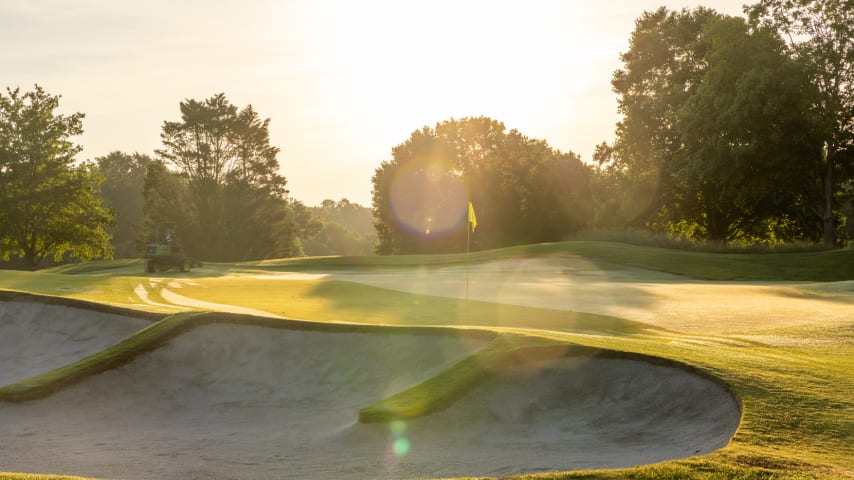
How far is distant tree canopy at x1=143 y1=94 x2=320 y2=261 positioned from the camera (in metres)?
77.7

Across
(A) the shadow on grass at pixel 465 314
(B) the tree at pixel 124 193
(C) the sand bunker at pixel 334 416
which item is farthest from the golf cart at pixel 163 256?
(B) the tree at pixel 124 193

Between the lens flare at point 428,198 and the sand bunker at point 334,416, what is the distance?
199 feet

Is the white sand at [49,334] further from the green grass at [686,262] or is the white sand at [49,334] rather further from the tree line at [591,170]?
the green grass at [686,262]

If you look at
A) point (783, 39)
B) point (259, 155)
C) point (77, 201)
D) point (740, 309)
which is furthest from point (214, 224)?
point (740, 309)

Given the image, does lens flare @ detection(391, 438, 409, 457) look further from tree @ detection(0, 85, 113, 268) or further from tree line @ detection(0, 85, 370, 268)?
tree @ detection(0, 85, 113, 268)

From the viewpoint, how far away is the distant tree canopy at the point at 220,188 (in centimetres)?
7769

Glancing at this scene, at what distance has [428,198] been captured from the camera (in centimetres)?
7975

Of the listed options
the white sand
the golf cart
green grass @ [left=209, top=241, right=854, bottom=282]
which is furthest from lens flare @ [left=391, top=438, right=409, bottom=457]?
green grass @ [left=209, top=241, right=854, bottom=282]

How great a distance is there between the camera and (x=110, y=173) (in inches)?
4491

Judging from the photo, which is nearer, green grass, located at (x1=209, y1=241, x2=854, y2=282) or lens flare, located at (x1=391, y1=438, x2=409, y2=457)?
lens flare, located at (x1=391, y1=438, x2=409, y2=457)

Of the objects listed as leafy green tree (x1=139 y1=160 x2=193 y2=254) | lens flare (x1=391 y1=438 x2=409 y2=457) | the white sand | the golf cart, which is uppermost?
leafy green tree (x1=139 y1=160 x2=193 y2=254)

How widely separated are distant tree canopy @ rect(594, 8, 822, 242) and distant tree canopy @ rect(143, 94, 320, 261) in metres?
37.2

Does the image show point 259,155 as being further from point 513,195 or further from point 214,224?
point 513,195

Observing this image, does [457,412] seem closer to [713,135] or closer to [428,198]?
[713,135]
